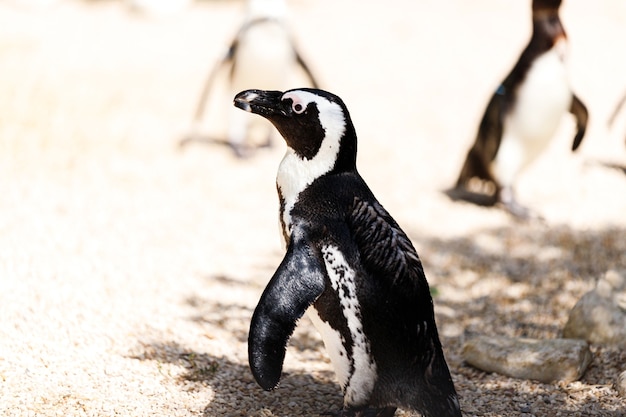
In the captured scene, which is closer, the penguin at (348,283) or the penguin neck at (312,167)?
the penguin at (348,283)

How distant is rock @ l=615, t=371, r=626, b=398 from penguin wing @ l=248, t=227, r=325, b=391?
130 cm

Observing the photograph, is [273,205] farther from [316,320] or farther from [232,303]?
[316,320]

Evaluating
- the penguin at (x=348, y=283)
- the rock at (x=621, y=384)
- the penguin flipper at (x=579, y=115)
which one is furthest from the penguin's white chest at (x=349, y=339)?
the penguin flipper at (x=579, y=115)

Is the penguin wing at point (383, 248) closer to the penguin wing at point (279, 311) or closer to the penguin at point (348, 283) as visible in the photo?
the penguin at point (348, 283)

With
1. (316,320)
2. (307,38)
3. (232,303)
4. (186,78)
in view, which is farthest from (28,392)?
(307,38)

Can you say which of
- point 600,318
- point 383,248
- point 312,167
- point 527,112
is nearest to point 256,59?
point 527,112

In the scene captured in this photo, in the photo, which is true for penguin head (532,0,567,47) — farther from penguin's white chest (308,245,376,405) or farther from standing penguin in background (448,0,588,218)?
penguin's white chest (308,245,376,405)

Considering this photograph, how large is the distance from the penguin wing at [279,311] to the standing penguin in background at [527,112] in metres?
3.35

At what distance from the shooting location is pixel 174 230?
5.11m

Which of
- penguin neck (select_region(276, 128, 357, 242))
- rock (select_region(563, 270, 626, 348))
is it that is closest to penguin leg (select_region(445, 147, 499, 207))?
rock (select_region(563, 270, 626, 348))

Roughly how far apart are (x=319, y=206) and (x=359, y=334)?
424mm

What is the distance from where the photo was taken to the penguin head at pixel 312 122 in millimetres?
2615

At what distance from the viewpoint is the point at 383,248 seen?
2555 millimetres

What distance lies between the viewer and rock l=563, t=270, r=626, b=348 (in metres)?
3.52
